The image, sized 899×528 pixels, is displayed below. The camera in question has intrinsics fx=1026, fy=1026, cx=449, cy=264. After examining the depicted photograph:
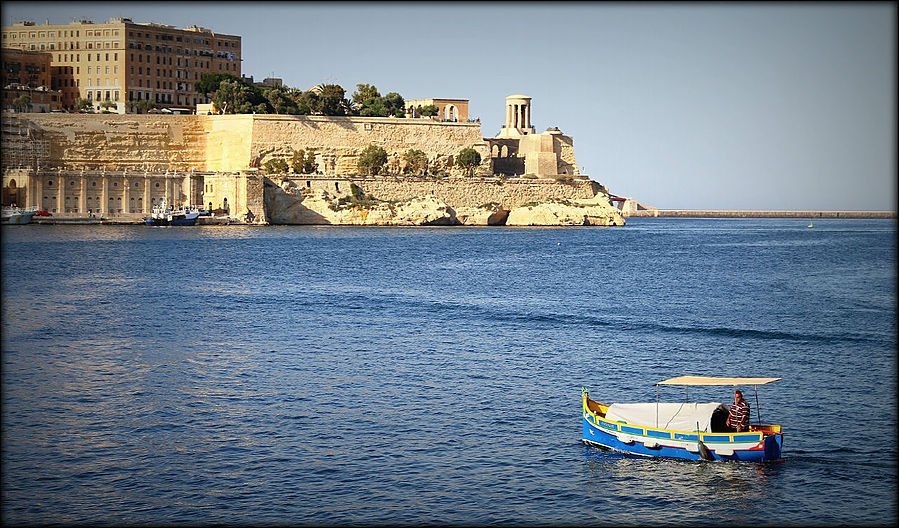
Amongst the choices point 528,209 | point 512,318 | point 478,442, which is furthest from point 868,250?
point 478,442

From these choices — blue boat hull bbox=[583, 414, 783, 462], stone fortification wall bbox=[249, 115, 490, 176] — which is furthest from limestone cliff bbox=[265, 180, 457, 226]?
blue boat hull bbox=[583, 414, 783, 462]

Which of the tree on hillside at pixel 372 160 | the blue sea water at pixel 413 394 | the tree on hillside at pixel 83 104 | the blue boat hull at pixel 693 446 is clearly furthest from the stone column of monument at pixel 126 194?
the blue boat hull at pixel 693 446

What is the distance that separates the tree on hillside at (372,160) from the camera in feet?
236

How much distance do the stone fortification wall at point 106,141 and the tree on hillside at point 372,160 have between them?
1112cm

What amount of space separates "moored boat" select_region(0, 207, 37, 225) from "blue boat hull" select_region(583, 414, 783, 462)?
5203 centimetres

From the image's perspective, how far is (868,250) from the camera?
197 ft

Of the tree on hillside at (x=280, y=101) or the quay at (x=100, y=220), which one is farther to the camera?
the tree on hillside at (x=280, y=101)

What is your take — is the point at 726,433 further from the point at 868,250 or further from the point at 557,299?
the point at 868,250

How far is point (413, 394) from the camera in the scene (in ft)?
57.8

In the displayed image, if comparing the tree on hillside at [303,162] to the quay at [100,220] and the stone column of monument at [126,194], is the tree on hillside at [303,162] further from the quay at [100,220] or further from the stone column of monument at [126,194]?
the stone column of monument at [126,194]

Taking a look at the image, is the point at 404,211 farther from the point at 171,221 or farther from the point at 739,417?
the point at 739,417

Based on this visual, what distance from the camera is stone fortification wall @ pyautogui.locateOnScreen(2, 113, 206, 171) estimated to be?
64.9 m

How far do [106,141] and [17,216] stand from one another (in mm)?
10211

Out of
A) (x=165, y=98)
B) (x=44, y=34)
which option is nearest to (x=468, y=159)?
(x=165, y=98)
